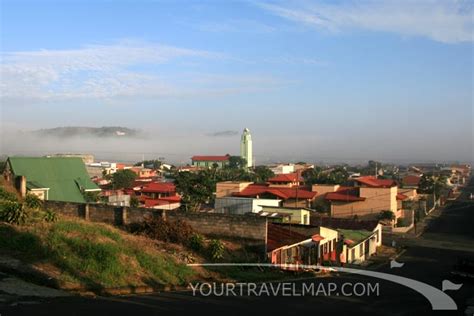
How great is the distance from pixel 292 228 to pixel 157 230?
25.4 feet

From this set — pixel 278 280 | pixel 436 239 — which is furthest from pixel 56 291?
pixel 436 239

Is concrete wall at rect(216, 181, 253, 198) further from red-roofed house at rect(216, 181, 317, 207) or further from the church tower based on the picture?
the church tower

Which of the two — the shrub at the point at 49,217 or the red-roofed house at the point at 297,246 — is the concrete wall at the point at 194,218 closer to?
the red-roofed house at the point at 297,246

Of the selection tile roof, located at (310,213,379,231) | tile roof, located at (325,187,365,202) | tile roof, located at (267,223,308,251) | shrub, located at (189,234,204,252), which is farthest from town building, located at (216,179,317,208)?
shrub, located at (189,234,204,252)

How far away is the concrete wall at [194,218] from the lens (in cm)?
1998

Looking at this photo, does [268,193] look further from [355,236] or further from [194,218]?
[194,218]

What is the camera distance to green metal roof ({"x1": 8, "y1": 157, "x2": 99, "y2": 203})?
34.4 metres

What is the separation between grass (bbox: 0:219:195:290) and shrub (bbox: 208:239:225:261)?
2.29 metres

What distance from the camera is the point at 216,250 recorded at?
59.9 feet

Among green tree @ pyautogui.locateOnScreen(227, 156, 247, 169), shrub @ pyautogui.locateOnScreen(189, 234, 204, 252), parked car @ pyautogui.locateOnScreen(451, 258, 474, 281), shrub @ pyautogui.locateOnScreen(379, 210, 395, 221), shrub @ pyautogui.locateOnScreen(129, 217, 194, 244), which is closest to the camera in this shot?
shrub @ pyautogui.locateOnScreen(189, 234, 204, 252)

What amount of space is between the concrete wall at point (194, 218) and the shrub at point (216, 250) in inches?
73.3

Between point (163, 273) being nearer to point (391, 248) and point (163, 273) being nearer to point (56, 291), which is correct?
point (56, 291)

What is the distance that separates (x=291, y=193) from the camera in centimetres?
6088

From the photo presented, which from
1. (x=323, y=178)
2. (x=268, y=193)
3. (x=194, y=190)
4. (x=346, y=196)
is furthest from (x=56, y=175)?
(x=323, y=178)
